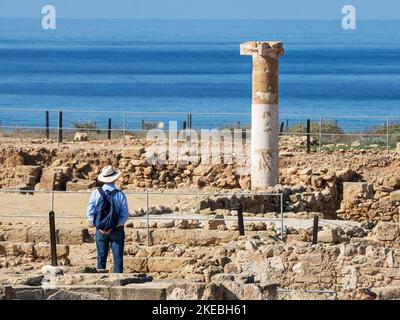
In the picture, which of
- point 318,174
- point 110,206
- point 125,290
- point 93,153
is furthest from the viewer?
point 93,153

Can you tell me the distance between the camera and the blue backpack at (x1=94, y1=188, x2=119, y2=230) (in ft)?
64.8

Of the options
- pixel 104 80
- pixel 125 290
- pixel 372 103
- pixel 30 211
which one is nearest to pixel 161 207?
pixel 30 211

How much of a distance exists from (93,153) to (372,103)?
58476mm

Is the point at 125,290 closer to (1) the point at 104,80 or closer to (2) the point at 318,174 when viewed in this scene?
(2) the point at 318,174

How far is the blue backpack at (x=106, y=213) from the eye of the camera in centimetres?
1975

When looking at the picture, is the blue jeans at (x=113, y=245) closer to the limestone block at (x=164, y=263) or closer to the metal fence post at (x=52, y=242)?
the metal fence post at (x=52, y=242)

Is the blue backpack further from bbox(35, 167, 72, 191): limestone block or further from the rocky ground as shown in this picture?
bbox(35, 167, 72, 191): limestone block

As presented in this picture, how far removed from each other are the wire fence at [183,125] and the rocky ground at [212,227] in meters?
1.02

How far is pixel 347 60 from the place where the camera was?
15062 centimetres

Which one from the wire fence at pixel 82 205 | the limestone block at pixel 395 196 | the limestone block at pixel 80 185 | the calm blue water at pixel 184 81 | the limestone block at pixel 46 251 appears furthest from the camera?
the calm blue water at pixel 184 81

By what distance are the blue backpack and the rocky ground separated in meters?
0.83

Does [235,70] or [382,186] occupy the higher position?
[235,70]

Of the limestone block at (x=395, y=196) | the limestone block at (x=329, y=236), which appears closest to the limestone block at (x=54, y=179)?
the limestone block at (x=395, y=196)
